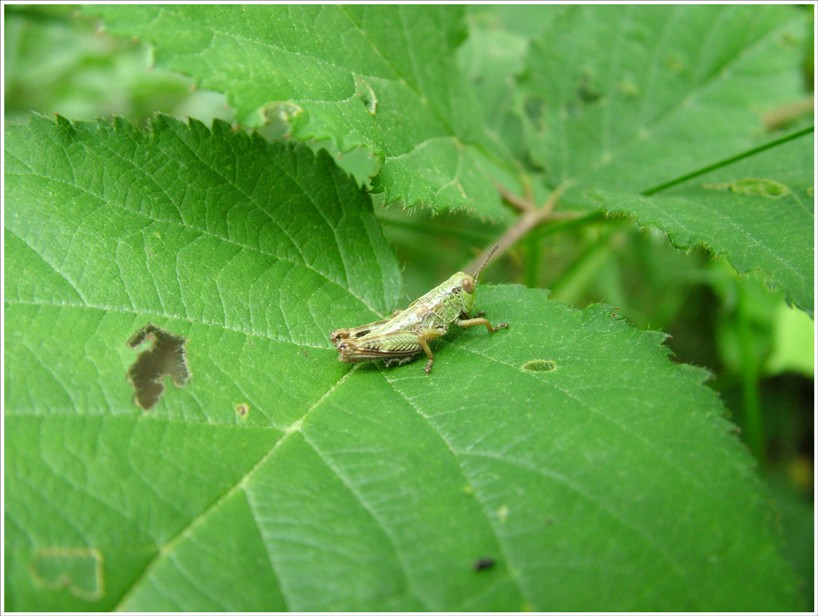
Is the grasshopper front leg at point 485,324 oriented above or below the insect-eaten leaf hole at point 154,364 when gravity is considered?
below

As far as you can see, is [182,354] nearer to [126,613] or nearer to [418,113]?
[126,613]

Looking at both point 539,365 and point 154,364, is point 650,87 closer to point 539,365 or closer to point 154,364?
point 539,365

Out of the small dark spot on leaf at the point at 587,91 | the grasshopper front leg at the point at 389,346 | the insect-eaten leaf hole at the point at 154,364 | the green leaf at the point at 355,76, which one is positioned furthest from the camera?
A: the small dark spot on leaf at the point at 587,91

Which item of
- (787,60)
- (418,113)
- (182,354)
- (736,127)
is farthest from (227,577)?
(787,60)

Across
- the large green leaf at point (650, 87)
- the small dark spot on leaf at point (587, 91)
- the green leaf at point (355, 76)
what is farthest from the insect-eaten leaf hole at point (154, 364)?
the small dark spot on leaf at point (587, 91)

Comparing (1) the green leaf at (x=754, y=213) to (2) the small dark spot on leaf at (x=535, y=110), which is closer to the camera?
(1) the green leaf at (x=754, y=213)

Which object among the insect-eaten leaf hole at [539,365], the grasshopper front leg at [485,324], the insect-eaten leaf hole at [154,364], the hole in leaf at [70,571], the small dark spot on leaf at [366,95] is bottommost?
the insect-eaten leaf hole at [539,365]

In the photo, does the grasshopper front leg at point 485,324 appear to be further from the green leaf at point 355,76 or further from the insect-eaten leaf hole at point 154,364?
the insect-eaten leaf hole at point 154,364
